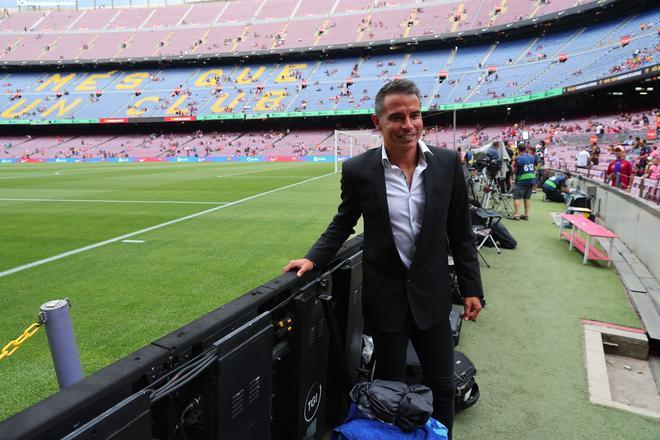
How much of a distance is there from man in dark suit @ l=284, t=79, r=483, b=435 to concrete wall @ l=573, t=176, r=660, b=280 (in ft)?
16.4

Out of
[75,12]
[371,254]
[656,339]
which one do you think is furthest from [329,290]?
[75,12]

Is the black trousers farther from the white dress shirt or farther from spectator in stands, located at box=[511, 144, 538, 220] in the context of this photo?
spectator in stands, located at box=[511, 144, 538, 220]

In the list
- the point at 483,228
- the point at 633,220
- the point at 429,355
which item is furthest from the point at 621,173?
the point at 429,355

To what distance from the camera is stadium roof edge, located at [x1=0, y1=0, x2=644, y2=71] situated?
3926 cm

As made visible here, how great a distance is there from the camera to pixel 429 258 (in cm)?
204

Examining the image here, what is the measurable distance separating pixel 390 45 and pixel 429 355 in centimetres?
5676

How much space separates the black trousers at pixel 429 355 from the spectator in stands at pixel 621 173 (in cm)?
783

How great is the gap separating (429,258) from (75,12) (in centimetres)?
8946

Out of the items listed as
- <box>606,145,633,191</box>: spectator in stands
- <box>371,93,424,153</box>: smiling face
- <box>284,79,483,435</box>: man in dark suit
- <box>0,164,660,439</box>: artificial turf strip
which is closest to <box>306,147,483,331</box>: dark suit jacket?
<box>284,79,483,435</box>: man in dark suit

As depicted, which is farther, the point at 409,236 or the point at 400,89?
the point at 409,236

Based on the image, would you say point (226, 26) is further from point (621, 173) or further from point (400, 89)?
point (400, 89)

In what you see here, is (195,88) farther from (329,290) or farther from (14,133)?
(329,290)

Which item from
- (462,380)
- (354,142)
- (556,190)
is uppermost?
(354,142)

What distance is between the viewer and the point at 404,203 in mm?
2023
